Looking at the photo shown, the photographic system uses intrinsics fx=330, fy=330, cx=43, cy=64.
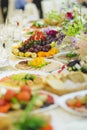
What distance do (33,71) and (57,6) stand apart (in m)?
3.71

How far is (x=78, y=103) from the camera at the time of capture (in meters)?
1.35

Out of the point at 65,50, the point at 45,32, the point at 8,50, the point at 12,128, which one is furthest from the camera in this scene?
the point at 45,32

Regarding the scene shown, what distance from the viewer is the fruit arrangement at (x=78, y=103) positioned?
1.33 metres

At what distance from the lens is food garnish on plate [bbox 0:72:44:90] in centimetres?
160

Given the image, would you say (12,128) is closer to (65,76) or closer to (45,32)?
(65,76)

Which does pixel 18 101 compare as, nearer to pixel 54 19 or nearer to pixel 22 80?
pixel 22 80

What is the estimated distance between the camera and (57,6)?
17.9ft

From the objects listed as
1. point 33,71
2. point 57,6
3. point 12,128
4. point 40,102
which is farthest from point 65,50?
point 57,6

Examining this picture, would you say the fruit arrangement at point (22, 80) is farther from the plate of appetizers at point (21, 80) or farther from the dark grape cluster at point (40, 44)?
the dark grape cluster at point (40, 44)

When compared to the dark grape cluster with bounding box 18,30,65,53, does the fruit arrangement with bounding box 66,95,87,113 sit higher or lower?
lower

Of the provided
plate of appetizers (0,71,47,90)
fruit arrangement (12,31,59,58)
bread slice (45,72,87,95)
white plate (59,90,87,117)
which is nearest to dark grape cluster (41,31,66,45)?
fruit arrangement (12,31,59,58)

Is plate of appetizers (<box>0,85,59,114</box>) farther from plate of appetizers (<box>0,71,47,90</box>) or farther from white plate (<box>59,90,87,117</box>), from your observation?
plate of appetizers (<box>0,71,47,90</box>)

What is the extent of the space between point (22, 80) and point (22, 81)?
0.02 m

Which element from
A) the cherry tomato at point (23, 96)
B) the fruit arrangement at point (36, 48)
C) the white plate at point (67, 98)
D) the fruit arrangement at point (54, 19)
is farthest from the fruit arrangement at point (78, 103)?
the fruit arrangement at point (54, 19)
